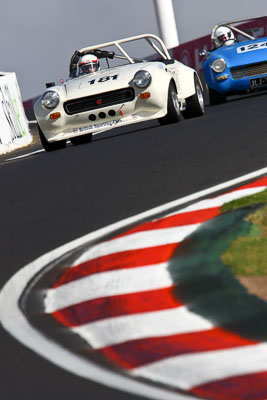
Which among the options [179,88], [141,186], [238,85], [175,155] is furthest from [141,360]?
[238,85]

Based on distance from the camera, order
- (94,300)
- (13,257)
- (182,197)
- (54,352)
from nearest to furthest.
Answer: (54,352) < (94,300) < (13,257) < (182,197)

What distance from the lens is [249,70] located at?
47.4 ft

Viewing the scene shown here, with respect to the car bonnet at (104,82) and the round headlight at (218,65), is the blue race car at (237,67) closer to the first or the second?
the round headlight at (218,65)

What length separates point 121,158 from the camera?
891cm

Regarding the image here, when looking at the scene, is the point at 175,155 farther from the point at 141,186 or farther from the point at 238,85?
the point at 238,85

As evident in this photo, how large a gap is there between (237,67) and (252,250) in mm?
10383

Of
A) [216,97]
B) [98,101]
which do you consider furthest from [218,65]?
[98,101]

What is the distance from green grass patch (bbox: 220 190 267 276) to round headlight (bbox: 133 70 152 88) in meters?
5.56

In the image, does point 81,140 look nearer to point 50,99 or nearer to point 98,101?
point 50,99

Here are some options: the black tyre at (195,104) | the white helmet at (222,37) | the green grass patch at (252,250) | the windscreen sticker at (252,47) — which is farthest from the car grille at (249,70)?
the green grass patch at (252,250)

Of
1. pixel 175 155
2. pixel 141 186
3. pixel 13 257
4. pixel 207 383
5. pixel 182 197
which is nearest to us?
pixel 207 383

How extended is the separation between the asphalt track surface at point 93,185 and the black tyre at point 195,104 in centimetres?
123

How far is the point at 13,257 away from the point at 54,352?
179 cm

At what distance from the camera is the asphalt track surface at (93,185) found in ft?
11.5
